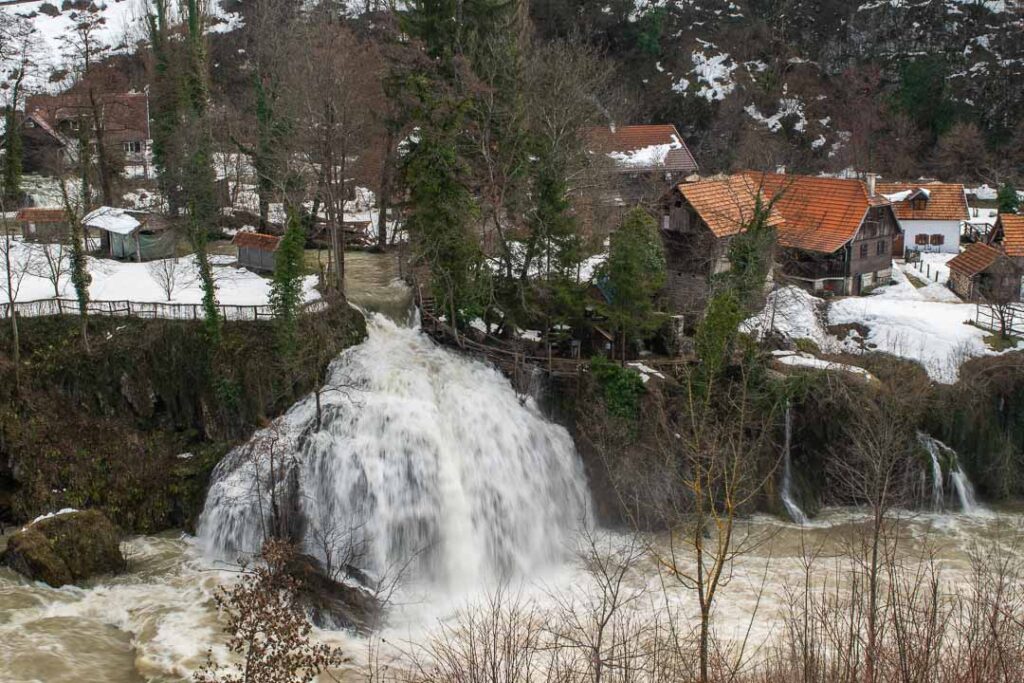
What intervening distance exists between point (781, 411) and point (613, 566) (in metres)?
9.26

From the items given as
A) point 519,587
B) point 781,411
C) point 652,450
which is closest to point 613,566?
point 519,587

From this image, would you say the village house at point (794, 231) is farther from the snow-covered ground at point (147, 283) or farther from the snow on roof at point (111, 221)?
the snow on roof at point (111, 221)

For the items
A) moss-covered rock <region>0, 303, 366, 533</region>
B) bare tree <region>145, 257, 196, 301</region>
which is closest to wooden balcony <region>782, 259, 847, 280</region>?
moss-covered rock <region>0, 303, 366, 533</region>

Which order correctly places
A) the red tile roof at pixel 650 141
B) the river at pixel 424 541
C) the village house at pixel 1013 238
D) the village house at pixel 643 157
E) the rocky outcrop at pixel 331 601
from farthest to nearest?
1. the red tile roof at pixel 650 141
2. the village house at pixel 643 157
3. the village house at pixel 1013 238
4. the rocky outcrop at pixel 331 601
5. the river at pixel 424 541

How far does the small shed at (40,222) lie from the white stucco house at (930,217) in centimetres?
4049

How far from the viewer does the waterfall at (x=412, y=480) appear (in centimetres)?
2712

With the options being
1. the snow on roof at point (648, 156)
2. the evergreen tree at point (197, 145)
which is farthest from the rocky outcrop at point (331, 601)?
the snow on roof at point (648, 156)

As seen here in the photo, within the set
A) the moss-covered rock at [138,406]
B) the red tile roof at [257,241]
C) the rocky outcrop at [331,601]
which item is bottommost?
the rocky outcrop at [331,601]

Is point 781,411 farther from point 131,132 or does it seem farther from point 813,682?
point 131,132

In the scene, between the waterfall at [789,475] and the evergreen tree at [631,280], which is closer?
the waterfall at [789,475]

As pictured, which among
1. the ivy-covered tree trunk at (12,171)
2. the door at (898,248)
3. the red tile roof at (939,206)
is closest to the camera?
the ivy-covered tree trunk at (12,171)

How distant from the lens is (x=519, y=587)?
26.7 m

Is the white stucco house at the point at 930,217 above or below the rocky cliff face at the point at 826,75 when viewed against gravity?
below

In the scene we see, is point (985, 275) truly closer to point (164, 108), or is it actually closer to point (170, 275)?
point (170, 275)
